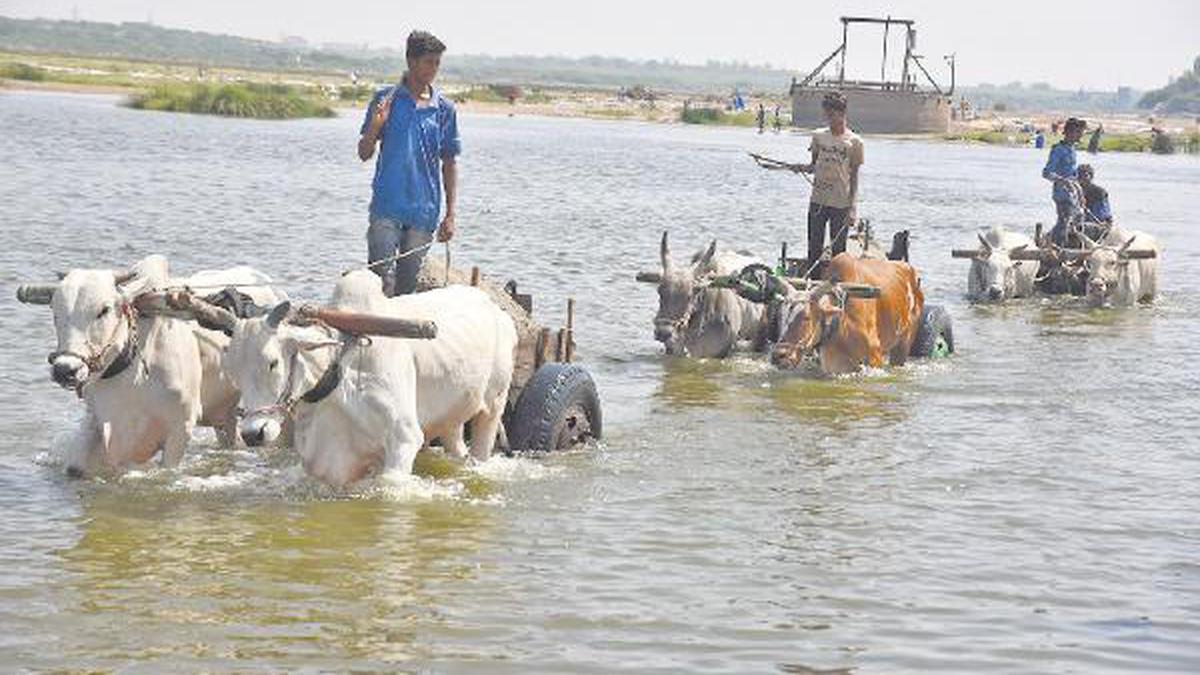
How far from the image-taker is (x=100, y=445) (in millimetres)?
11016

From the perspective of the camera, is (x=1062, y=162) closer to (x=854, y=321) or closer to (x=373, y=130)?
(x=854, y=321)

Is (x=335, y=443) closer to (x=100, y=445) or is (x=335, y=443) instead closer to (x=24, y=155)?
(x=100, y=445)

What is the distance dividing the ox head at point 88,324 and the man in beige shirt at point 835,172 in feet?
29.6

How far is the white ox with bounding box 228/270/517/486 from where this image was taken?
9.88 m

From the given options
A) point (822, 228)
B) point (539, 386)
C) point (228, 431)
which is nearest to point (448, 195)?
point (539, 386)

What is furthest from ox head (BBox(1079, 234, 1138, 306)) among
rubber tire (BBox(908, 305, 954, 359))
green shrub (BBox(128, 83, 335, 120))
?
green shrub (BBox(128, 83, 335, 120))

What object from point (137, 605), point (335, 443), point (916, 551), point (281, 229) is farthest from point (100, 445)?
point (281, 229)

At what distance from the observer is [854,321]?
17.1m

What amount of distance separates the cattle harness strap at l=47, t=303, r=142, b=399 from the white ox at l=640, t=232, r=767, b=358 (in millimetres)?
7512

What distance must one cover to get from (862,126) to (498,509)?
312 ft

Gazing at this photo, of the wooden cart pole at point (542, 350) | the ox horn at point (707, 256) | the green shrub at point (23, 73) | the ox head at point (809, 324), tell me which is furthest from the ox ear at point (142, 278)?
the green shrub at point (23, 73)

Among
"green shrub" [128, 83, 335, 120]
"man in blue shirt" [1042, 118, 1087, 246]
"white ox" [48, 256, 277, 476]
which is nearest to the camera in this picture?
"white ox" [48, 256, 277, 476]

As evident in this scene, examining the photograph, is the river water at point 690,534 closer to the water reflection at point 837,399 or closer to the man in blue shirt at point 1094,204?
the water reflection at point 837,399

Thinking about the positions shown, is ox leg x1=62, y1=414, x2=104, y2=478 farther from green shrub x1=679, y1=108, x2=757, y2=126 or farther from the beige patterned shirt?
green shrub x1=679, y1=108, x2=757, y2=126
